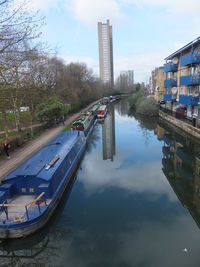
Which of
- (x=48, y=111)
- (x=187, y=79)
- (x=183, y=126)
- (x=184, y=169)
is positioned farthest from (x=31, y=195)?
(x=187, y=79)

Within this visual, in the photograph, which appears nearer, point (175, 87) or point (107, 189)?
point (107, 189)

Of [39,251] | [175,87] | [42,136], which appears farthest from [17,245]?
[175,87]

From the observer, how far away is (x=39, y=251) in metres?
6.91

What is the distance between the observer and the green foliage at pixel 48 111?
23.9 metres

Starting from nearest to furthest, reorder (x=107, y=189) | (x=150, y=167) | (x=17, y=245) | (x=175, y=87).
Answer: (x=17, y=245), (x=107, y=189), (x=150, y=167), (x=175, y=87)

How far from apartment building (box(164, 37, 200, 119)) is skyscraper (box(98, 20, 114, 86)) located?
3889 inches

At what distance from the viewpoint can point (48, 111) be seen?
24.0 m

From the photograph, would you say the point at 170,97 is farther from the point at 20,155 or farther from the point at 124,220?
the point at 124,220

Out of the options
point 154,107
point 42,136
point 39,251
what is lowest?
point 39,251

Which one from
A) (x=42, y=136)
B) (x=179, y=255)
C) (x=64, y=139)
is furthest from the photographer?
(x=42, y=136)

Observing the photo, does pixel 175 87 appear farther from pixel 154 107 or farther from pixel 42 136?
pixel 42 136

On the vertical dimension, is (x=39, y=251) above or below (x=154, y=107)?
below

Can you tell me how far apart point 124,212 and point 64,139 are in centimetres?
753

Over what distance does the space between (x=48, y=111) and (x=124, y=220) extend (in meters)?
18.3
